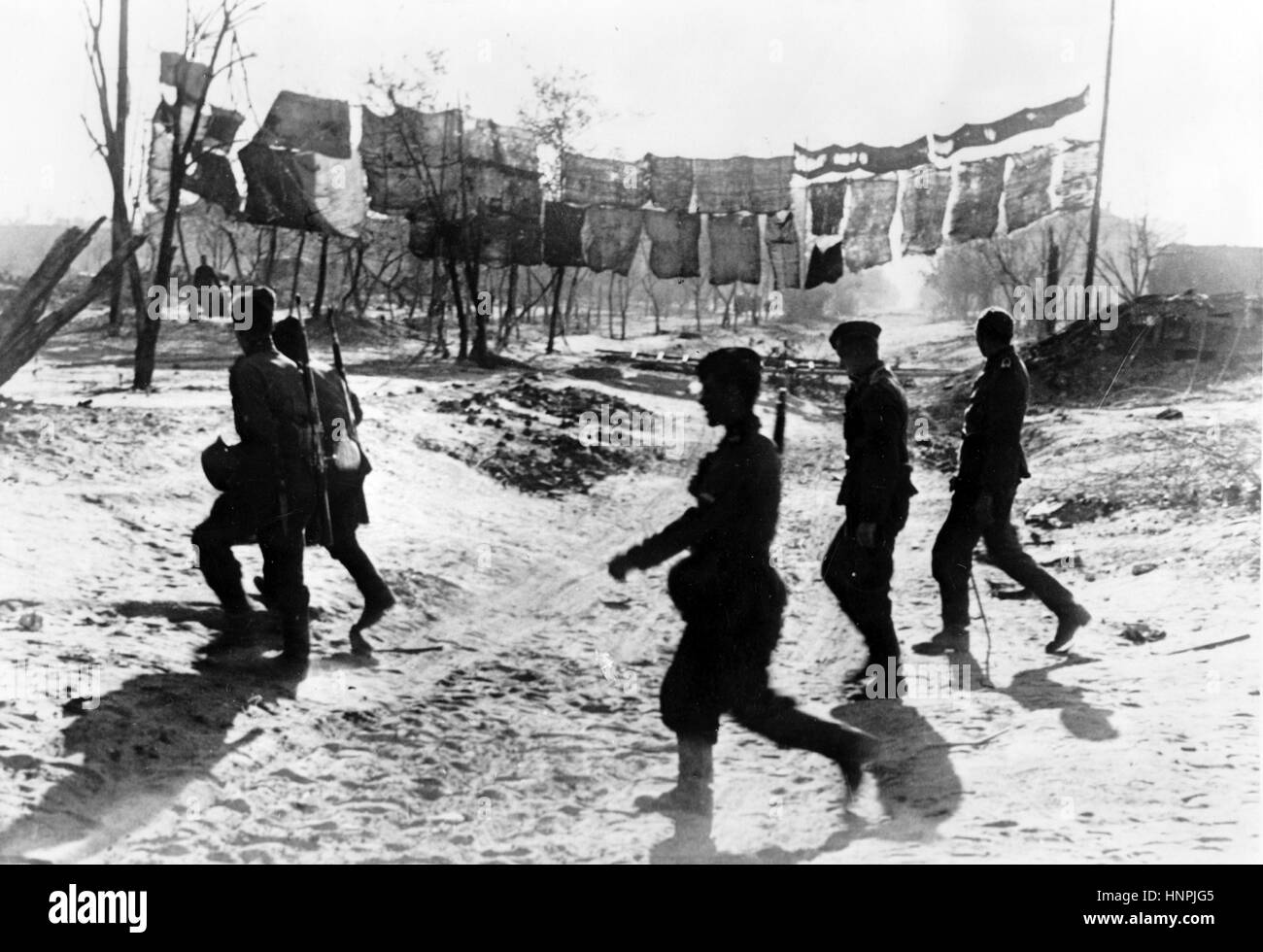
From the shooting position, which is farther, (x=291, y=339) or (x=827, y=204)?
(x=827, y=204)

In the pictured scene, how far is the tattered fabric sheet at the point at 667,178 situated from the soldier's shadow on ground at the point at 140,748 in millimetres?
18924

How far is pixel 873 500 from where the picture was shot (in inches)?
194

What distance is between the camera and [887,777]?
13.7ft

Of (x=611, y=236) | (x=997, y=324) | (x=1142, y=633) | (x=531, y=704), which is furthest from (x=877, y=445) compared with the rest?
(x=611, y=236)

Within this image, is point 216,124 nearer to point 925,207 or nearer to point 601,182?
point 601,182

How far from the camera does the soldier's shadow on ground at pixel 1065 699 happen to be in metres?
4.48

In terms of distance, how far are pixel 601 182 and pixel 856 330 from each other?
1859cm

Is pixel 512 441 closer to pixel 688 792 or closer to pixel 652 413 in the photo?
pixel 652 413

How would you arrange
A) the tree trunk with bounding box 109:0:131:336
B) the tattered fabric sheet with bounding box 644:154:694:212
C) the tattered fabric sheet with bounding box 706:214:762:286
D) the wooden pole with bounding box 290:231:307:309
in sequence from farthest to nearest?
the tattered fabric sheet with bounding box 706:214:762:286, the tattered fabric sheet with bounding box 644:154:694:212, the tree trunk with bounding box 109:0:131:336, the wooden pole with bounding box 290:231:307:309

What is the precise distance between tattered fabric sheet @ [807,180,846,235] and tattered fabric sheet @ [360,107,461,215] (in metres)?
7.17

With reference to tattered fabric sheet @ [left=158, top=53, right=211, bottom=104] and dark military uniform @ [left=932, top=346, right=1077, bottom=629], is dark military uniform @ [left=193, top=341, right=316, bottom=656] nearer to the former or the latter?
dark military uniform @ [left=932, top=346, right=1077, bottom=629]

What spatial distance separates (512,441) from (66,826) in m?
8.88

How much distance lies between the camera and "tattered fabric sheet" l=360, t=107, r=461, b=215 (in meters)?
20.4

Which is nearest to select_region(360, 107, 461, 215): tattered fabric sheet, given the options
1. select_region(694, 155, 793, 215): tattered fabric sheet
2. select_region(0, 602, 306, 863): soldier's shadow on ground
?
select_region(694, 155, 793, 215): tattered fabric sheet
